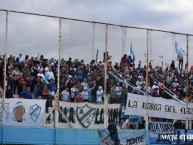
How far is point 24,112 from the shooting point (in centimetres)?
2242

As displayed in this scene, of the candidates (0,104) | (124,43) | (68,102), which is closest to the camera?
(0,104)

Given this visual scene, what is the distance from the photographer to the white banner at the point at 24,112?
72.6ft

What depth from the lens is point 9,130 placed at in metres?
22.2

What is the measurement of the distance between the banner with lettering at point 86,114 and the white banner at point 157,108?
0.90 m

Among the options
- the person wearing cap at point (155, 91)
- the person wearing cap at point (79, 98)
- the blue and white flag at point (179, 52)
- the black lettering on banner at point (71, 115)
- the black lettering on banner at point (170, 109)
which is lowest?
the black lettering on banner at point (71, 115)

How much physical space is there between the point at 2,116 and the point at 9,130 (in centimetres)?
71

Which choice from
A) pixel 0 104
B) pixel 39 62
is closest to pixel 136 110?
pixel 39 62

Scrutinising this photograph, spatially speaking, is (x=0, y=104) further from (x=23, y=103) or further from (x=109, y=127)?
(x=109, y=127)

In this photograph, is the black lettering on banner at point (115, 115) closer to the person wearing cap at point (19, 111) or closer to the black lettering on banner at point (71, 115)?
the black lettering on banner at point (71, 115)

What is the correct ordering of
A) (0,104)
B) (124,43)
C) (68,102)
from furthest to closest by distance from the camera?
(124,43), (68,102), (0,104)

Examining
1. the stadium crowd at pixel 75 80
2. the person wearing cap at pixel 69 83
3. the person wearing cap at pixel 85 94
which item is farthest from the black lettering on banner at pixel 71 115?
the person wearing cap at pixel 69 83

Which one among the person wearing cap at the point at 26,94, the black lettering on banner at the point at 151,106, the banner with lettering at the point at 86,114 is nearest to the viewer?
the person wearing cap at the point at 26,94

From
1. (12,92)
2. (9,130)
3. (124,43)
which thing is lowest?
(9,130)

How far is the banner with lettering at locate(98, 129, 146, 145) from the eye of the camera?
2411 cm
